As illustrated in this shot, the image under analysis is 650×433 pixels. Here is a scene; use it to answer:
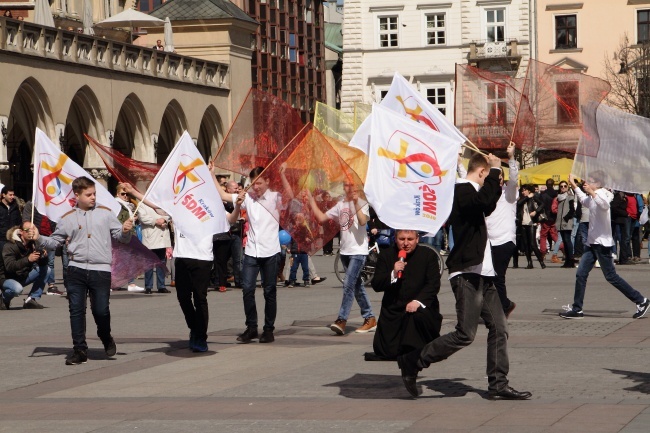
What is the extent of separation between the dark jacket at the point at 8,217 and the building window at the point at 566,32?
56.0 metres

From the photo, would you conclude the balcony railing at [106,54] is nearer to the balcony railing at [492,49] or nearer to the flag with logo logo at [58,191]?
the flag with logo logo at [58,191]

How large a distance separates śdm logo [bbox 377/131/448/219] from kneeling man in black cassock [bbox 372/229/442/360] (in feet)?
1.23

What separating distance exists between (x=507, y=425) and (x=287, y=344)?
5.84 meters

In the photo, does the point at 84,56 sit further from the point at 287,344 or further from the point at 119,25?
the point at 287,344

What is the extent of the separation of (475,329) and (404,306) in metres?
0.60

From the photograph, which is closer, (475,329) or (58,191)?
→ (475,329)

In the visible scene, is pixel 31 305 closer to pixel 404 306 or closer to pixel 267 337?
pixel 267 337

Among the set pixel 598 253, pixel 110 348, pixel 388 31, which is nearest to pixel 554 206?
pixel 598 253

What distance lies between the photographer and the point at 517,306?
19.8 m

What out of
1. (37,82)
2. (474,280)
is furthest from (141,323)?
(37,82)

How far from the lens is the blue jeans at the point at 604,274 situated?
690 inches

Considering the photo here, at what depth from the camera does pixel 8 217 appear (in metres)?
22.9

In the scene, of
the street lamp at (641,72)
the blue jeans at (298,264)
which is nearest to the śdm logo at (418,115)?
the blue jeans at (298,264)

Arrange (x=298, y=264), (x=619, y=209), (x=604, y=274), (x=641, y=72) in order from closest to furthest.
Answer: (x=604, y=274), (x=298, y=264), (x=619, y=209), (x=641, y=72)
